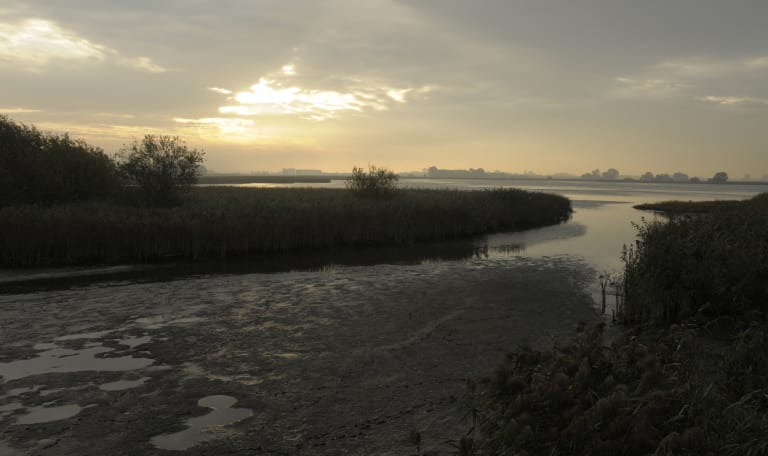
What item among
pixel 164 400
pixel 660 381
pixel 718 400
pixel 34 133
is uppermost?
pixel 34 133

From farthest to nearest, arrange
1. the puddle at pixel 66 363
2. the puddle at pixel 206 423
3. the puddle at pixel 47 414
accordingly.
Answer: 1. the puddle at pixel 66 363
2. the puddle at pixel 47 414
3. the puddle at pixel 206 423

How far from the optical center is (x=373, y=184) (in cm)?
4553

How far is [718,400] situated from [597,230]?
32.7 m

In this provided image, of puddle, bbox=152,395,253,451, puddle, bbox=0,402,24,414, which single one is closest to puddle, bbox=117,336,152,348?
puddle, bbox=0,402,24,414

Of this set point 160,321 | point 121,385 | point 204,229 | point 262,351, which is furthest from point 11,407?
point 204,229

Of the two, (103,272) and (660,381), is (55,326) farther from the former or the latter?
(660,381)

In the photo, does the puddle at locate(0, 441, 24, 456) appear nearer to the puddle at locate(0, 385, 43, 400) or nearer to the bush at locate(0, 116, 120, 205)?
the puddle at locate(0, 385, 43, 400)

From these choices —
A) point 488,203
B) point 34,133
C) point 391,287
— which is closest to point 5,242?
point 34,133

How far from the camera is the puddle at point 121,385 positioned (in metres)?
7.76

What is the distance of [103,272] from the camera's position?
18578 millimetres

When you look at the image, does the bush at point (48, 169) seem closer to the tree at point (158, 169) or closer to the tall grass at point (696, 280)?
the tree at point (158, 169)

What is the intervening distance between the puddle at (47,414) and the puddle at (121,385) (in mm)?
678

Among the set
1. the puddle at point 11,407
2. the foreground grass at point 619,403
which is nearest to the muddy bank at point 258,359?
the puddle at point 11,407

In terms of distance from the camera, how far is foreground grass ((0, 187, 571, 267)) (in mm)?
19958
